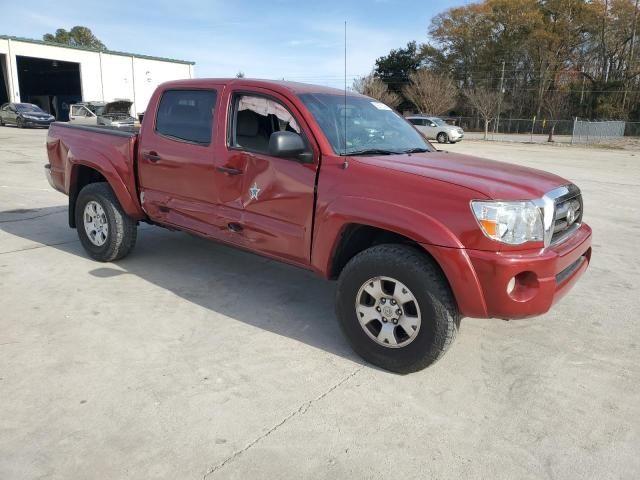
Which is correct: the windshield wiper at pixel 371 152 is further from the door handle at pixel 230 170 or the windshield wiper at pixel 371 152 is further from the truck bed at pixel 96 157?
the truck bed at pixel 96 157

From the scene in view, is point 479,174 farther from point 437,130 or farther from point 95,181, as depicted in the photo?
point 437,130

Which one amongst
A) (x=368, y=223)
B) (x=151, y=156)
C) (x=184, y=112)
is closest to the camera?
(x=368, y=223)

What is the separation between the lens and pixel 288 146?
3.50 meters

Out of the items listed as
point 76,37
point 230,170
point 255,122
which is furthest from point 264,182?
point 76,37

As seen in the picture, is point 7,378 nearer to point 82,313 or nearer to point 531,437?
point 82,313

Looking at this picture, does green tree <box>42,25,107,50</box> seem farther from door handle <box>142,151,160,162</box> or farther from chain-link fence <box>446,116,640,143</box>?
door handle <box>142,151,160,162</box>

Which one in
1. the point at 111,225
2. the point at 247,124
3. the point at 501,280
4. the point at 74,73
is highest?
the point at 74,73

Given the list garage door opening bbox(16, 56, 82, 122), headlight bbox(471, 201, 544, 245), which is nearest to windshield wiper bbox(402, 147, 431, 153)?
headlight bbox(471, 201, 544, 245)

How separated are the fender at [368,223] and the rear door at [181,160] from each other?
1.18 metres

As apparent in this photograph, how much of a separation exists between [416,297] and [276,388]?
1.02m

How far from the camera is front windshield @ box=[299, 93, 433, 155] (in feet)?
12.5

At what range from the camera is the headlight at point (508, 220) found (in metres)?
2.96

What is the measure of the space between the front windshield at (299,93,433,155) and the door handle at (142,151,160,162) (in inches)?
62.7

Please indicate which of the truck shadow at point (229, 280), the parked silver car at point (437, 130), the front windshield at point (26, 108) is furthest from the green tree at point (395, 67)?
the truck shadow at point (229, 280)
